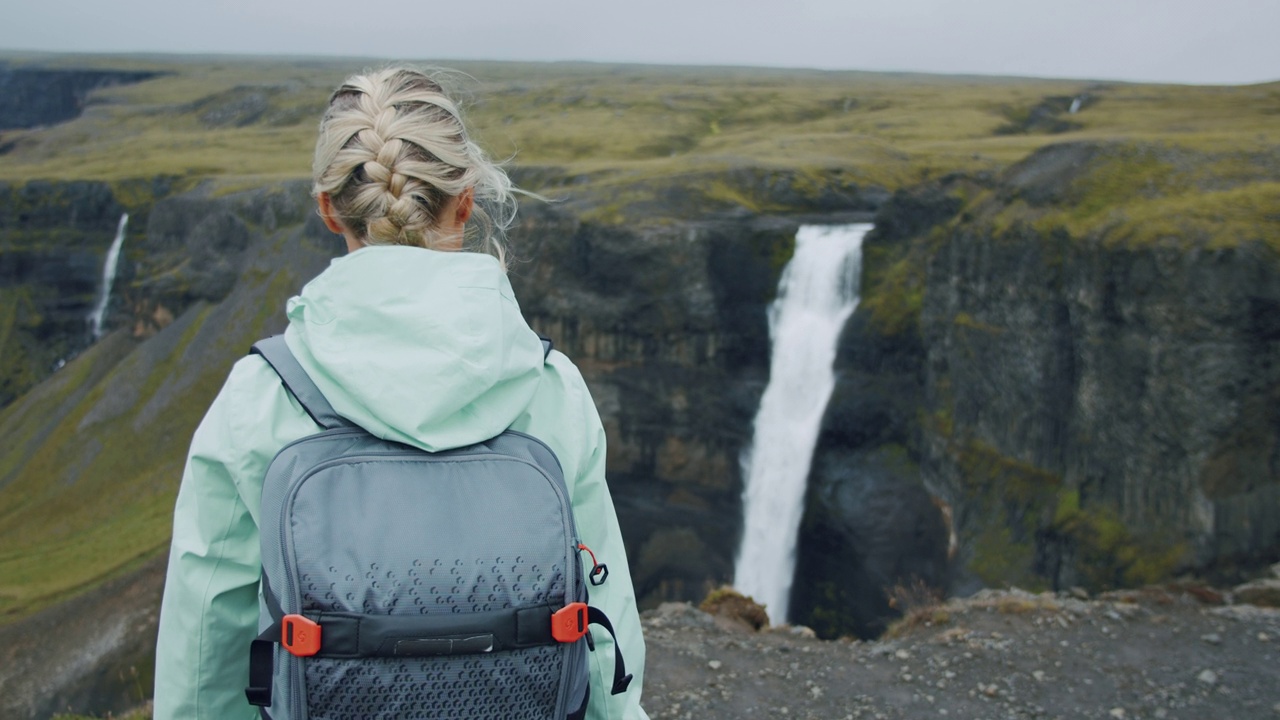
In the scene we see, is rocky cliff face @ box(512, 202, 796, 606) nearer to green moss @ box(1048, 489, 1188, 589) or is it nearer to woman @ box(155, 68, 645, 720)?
green moss @ box(1048, 489, 1188, 589)

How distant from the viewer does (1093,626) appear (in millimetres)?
13703

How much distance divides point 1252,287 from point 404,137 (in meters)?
21.1

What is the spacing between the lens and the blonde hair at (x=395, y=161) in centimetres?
275

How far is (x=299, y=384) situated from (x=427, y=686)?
0.85m

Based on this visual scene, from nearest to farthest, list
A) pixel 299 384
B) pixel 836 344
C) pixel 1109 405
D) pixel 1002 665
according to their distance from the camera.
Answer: pixel 299 384, pixel 1002 665, pixel 1109 405, pixel 836 344

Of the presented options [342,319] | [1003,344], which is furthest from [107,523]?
[342,319]

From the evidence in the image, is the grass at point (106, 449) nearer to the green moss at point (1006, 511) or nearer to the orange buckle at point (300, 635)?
the green moss at point (1006, 511)

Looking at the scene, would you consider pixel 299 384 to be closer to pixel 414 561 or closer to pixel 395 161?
pixel 414 561

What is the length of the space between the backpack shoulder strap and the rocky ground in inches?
386

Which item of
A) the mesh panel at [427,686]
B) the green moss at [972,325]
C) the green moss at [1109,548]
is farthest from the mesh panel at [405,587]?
the green moss at [972,325]

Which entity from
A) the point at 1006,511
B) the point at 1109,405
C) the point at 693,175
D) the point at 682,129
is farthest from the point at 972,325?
the point at 682,129

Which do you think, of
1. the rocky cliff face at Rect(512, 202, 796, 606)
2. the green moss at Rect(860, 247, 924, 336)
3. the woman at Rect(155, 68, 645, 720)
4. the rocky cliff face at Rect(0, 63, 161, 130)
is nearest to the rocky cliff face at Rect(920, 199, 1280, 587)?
the green moss at Rect(860, 247, 924, 336)

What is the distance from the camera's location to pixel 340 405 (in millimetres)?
2463

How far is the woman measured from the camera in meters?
2.47
